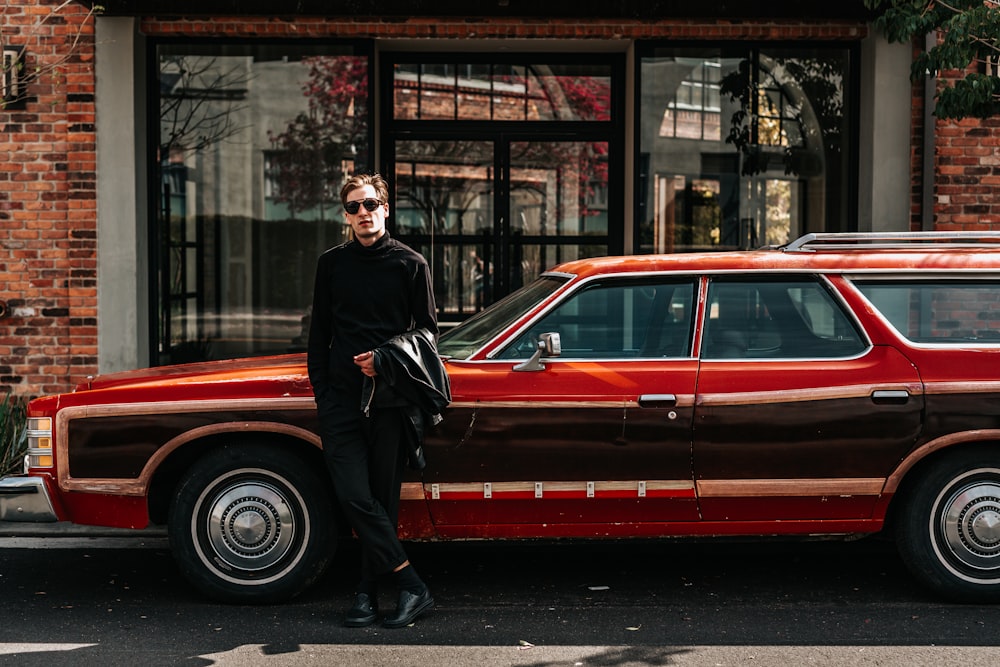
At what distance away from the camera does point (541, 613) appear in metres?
5.70

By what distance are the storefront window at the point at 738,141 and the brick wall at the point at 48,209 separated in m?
4.60

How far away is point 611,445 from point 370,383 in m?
1.17

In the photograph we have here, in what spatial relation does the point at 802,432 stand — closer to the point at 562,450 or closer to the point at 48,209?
the point at 562,450

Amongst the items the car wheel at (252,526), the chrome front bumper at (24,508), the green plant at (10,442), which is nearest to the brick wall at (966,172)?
the car wheel at (252,526)

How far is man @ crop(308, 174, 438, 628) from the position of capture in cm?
541

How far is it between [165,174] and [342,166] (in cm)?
149

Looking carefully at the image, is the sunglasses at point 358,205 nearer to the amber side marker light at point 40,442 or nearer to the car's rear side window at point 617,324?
the car's rear side window at point 617,324

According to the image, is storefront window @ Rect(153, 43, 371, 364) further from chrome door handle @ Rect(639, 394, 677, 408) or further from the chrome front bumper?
chrome door handle @ Rect(639, 394, 677, 408)

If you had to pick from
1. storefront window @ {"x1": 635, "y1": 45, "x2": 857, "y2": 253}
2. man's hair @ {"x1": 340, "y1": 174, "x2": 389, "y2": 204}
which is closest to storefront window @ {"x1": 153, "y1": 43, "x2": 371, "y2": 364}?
storefront window @ {"x1": 635, "y1": 45, "x2": 857, "y2": 253}

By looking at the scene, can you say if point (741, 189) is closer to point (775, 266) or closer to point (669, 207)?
point (669, 207)

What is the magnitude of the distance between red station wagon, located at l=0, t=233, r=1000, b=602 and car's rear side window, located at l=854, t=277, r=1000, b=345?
0.02 m

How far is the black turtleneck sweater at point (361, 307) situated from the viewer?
543cm

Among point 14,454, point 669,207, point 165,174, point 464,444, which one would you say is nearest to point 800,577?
point 464,444

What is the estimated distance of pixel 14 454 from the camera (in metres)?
8.66
